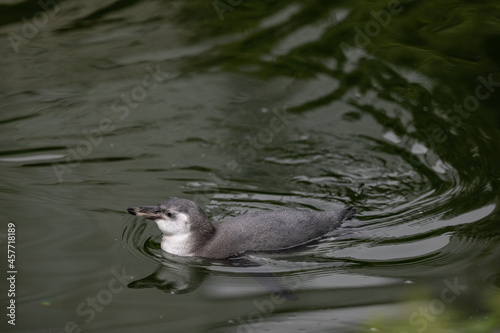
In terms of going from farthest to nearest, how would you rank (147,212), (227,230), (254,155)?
1. (254,155)
2. (227,230)
3. (147,212)

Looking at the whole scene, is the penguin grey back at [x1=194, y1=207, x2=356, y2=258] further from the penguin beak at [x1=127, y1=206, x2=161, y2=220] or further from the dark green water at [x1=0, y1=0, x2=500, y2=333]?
the penguin beak at [x1=127, y1=206, x2=161, y2=220]

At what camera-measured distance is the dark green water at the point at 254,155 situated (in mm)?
5766

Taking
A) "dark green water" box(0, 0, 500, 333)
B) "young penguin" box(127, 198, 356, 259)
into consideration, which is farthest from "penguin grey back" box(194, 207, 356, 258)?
"dark green water" box(0, 0, 500, 333)

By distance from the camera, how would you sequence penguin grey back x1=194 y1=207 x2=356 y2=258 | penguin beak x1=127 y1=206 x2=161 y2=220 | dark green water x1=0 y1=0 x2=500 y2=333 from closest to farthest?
dark green water x1=0 y1=0 x2=500 y2=333
penguin beak x1=127 y1=206 x2=161 y2=220
penguin grey back x1=194 y1=207 x2=356 y2=258

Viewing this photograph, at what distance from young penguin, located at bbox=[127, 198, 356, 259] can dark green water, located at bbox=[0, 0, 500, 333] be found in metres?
0.14

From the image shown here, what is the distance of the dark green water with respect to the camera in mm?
5766

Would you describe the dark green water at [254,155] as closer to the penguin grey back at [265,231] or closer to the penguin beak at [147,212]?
the penguin grey back at [265,231]

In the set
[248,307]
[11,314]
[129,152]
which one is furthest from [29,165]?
[248,307]

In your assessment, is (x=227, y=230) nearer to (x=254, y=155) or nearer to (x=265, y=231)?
(x=265, y=231)

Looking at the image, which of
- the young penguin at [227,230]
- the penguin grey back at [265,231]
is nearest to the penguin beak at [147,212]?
the young penguin at [227,230]

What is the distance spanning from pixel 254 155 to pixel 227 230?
6.96 ft

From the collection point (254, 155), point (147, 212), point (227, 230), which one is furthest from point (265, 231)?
point (254, 155)

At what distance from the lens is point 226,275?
6.22 m

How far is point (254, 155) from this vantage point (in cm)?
868
